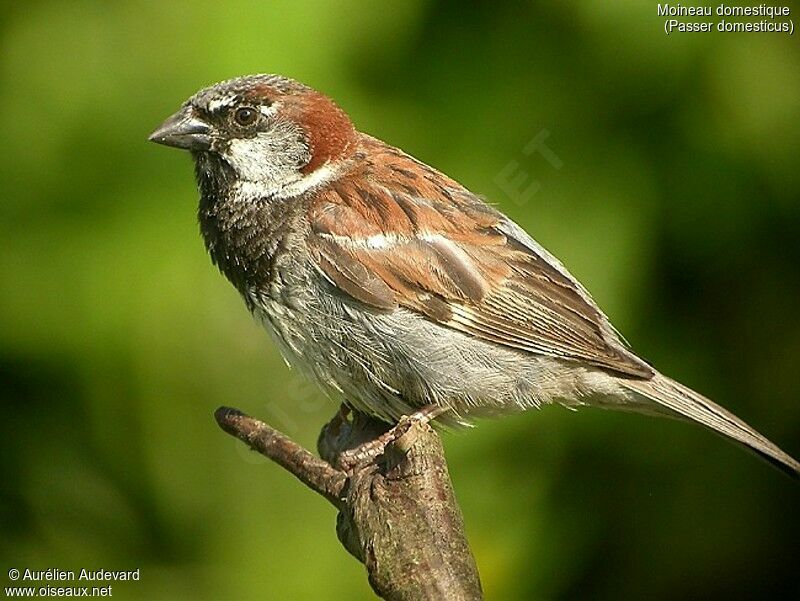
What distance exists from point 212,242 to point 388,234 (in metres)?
0.49

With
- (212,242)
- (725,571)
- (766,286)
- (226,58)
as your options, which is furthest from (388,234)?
(725,571)

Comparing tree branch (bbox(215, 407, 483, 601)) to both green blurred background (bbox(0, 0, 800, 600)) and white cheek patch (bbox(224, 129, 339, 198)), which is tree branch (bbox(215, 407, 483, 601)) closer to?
green blurred background (bbox(0, 0, 800, 600))

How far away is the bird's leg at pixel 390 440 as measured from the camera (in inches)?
136

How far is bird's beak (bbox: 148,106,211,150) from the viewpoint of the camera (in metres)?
4.00

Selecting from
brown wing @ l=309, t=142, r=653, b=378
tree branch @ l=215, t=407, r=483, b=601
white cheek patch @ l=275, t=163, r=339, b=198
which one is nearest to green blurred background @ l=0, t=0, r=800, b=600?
brown wing @ l=309, t=142, r=653, b=378

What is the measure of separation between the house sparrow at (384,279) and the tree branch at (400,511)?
30cm

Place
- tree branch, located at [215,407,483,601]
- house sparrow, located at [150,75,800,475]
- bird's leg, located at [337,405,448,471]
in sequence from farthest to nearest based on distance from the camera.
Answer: house sparrow, located at [150,75,800,475], bird's leg, located at [337,405,448,471], tree branch, located at [215,407,483,601]

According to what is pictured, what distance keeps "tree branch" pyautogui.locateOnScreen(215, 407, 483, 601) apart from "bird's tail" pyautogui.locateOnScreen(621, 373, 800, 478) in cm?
73

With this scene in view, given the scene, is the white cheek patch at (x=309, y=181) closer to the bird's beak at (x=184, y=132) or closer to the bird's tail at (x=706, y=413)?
the bird's beak at (x=184, y=132)

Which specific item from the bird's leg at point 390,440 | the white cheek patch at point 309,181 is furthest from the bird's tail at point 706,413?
the white cheek patch at point 309,181

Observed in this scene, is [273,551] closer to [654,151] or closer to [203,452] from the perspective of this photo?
[203,452]

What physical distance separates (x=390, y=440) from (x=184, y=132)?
Answer: 104cm

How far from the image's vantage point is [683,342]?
14.3 ft

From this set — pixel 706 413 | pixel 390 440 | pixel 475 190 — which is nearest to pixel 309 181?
pixel 475 190
